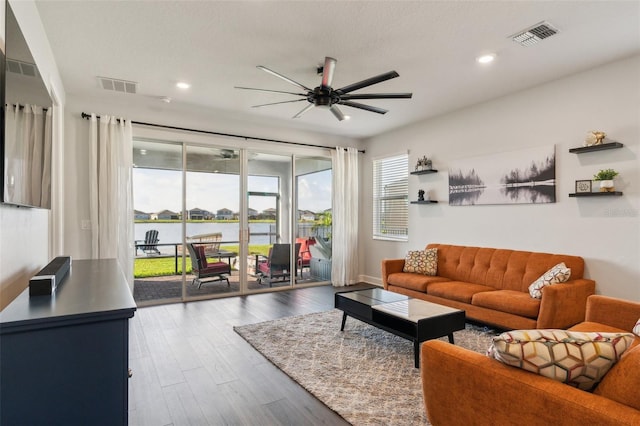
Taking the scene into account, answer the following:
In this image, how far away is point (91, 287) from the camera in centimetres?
179

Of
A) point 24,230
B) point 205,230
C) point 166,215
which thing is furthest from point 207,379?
point 166,215

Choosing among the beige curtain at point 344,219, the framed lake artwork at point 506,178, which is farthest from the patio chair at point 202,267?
the framed lake artwork at point 506,178

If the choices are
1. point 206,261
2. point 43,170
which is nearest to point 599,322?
point 43,170

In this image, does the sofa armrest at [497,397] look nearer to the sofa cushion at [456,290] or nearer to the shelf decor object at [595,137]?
the sofa cushion at [456,290]

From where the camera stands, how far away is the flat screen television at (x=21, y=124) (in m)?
1.58

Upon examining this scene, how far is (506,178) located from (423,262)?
60.4 inches

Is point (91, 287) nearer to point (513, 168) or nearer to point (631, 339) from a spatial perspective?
point (631, 339)

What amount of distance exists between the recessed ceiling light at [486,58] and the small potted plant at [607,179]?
159cm

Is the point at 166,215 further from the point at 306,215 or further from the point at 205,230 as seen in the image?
the point at 306,215

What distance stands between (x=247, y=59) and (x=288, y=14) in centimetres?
90

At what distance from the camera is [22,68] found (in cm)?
178

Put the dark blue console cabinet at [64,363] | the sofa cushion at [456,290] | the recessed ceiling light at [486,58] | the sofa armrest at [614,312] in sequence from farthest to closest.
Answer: the sofa cushion at [456,290], the recessed ceiling light at [486,58], the sofa armrest at [614,312], the dark blue console cabinet at [64,363]

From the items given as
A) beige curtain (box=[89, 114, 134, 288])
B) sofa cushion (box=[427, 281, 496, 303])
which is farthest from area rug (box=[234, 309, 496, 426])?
beige curtain (box=[89, 114, 134, 288])

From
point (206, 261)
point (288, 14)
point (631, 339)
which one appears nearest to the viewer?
point (631, 339)
